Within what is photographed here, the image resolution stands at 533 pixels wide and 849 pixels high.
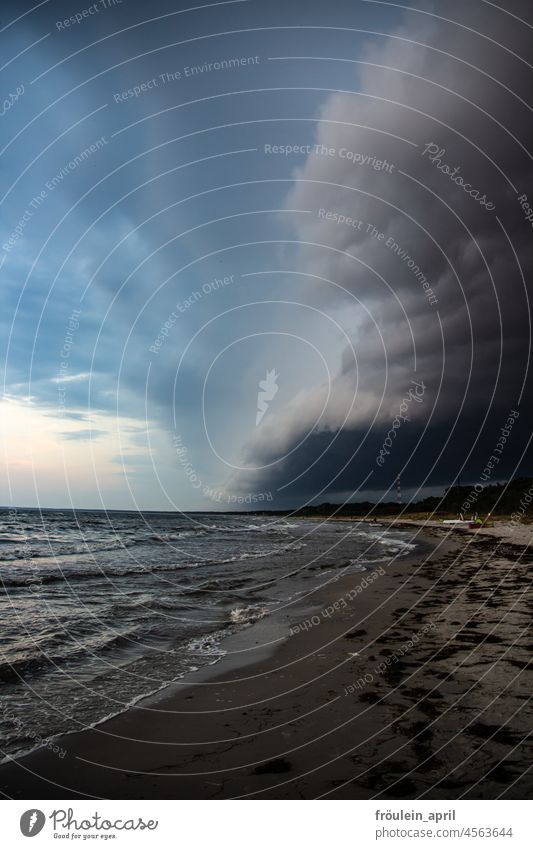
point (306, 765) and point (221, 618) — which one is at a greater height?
point (306, 765)

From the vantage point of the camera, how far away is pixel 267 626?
1188cm

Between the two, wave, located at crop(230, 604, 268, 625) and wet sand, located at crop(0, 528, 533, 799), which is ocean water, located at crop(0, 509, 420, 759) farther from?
wet sand, located at crop(0, 528, 533, 799)

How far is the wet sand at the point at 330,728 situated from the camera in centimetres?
429

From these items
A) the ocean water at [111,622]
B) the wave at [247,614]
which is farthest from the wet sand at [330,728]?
the wave at [247,614]

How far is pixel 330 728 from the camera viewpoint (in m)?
5.41

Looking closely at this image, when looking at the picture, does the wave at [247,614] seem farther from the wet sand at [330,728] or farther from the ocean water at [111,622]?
the wet sand at [330,728]

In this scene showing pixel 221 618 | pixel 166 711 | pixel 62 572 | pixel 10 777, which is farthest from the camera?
pixel 62 572

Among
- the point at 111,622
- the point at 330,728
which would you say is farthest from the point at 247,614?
the point at 330,728

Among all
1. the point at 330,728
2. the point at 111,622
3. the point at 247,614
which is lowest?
the point at 247,614

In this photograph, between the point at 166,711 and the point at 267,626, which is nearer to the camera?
the point at 166,711

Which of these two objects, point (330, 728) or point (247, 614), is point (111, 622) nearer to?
point (247, 614)

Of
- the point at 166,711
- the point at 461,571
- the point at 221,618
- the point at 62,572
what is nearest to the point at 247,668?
the point at 166,711
